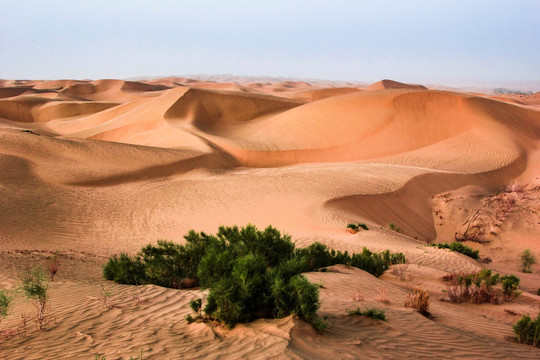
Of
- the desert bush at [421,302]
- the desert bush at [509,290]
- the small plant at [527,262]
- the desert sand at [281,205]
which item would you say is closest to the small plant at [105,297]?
the desert sand at [281,205]

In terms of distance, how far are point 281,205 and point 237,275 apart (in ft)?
34.3

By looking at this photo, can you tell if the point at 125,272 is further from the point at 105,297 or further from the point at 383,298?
the point at 383,298

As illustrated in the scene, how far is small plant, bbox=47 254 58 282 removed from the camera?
7.54m

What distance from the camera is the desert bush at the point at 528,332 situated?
5836mm

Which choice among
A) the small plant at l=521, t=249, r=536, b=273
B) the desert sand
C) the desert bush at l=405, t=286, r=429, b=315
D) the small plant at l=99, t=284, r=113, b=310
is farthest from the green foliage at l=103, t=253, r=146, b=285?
the small plant at l=521, t=249, r=536, b=273

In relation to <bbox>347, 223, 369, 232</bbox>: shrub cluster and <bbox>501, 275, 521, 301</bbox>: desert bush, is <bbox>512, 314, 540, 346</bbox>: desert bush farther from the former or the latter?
<bbox>347, 223, 369, 232</bbox>: shrub cluster

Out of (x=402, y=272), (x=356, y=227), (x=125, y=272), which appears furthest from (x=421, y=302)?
(x=356, y=227)

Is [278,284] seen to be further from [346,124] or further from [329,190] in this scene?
[346,124]

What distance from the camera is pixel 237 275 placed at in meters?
5.19

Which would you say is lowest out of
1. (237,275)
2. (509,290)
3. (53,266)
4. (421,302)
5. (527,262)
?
(527,262)

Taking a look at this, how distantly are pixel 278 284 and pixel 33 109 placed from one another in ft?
166

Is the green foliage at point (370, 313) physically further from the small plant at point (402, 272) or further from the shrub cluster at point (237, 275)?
the small plant at point (402, 272)

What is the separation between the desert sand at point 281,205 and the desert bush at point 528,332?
244mm

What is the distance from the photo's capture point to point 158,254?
846 centimetres
